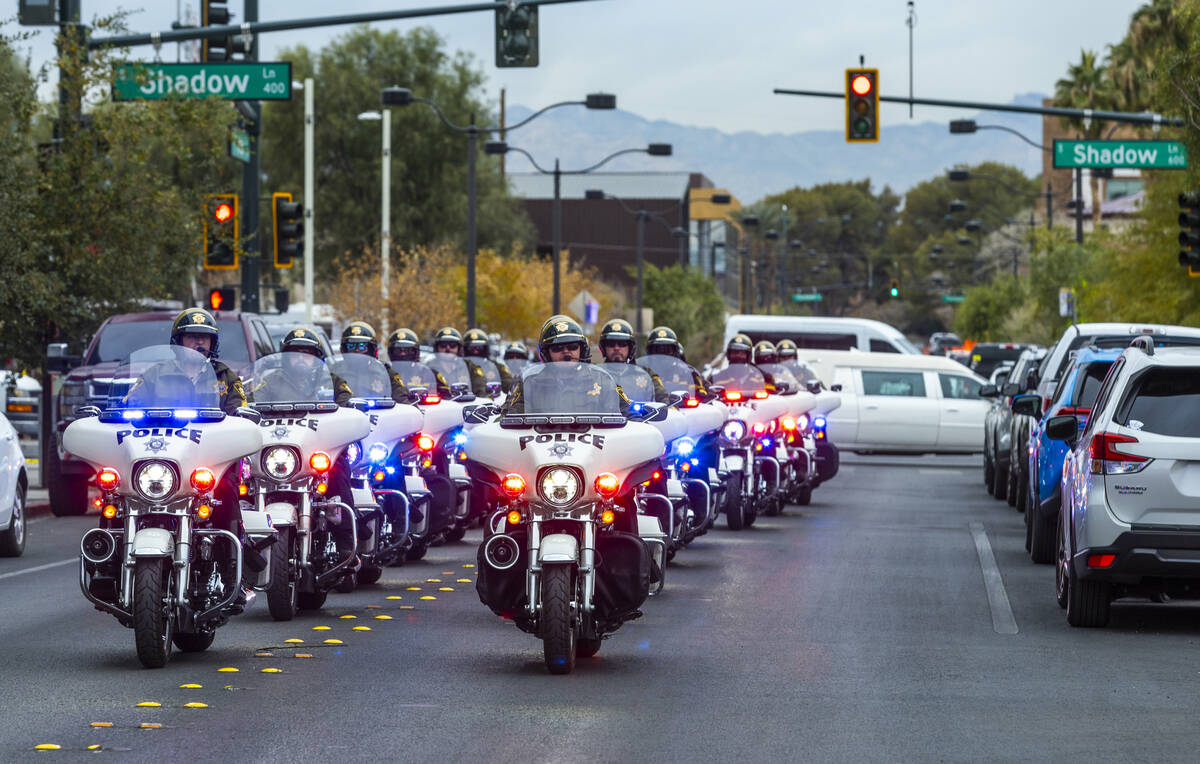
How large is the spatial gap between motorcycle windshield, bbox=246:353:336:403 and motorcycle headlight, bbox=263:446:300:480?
443 mm

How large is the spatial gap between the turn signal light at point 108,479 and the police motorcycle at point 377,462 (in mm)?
3415

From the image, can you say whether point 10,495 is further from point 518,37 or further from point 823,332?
point 823,332

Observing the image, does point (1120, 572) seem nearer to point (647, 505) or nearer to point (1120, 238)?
point (647, 505)

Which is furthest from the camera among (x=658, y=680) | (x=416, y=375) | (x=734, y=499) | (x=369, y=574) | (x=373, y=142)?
(x=373, y=142)

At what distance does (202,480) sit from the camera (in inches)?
423

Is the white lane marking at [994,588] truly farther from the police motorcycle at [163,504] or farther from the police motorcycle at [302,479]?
the police motorcycle at [163,504]

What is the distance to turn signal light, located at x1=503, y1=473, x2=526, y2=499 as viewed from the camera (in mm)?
10711

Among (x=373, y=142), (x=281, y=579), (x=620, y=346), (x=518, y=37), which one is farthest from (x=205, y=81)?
(x=373, y=142)

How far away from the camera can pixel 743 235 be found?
152875mm

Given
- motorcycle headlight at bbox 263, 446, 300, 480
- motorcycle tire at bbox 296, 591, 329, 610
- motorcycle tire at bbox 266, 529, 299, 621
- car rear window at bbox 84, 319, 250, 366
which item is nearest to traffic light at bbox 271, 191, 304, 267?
car rear window at bbox 84, 319, 250, 366

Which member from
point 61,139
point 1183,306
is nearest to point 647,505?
point 61,139

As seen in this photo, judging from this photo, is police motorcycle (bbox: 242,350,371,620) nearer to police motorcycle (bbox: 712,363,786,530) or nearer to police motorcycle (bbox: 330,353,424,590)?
police motorcycle (bbox: 330,353,424,590)

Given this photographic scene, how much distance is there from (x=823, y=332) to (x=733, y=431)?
25.7 metres

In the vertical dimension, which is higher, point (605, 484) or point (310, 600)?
point (605, 484)
